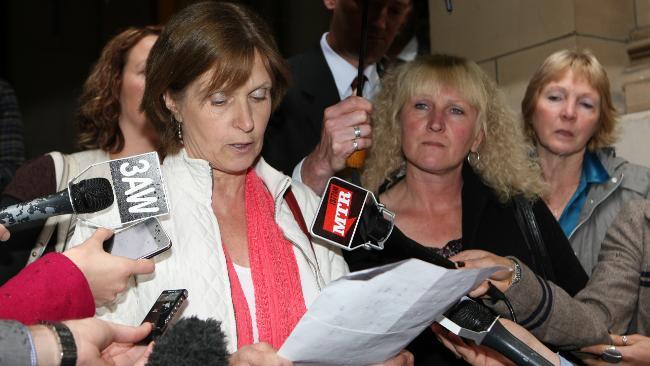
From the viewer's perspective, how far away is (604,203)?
369 centimetres

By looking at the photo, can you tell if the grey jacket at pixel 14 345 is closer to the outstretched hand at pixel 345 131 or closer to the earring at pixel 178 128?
the earring at pixel 178 128

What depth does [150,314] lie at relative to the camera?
1.93 meters

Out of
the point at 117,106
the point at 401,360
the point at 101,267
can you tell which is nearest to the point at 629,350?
the point at 401,360

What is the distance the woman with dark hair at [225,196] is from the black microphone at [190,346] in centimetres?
56

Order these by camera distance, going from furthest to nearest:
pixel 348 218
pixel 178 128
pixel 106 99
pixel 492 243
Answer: pixel 106 99, pixel 492 243, pixel 178 128, pixel 348 218

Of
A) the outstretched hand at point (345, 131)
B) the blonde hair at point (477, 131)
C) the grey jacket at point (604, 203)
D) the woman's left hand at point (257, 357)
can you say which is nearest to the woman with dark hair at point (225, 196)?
the woman's left hand at point (257, 357)

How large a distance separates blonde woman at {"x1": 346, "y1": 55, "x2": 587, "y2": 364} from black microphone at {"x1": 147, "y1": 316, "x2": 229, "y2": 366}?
1434 millimetres

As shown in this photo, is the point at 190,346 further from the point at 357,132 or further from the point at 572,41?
the point at 572,41

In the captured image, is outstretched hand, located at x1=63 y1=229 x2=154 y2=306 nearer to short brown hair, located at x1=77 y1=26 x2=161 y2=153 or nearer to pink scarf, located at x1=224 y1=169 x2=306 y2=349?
pink scarf, located at x1=224 y1=169 x2=306 y2=349

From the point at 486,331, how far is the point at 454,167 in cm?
153

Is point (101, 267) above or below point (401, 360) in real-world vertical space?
above

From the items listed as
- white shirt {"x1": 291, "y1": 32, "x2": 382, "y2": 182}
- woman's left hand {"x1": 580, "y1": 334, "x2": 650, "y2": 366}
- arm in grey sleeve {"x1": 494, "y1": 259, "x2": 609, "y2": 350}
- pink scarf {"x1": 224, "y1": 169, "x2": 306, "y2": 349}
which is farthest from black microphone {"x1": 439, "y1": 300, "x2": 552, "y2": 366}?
white shirt {"x1": 291, "y1": 32, "x2": 382, "y2": 182}

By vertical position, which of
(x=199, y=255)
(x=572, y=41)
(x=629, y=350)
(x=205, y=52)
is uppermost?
(x=205, y=52)

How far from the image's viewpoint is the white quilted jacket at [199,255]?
7.38 ft
